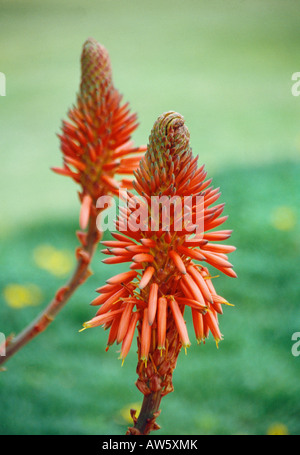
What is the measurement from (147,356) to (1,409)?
846mm

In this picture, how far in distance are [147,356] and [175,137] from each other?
0.20 m

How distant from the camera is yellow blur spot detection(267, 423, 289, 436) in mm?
1227

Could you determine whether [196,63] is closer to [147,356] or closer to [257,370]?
[257,370]

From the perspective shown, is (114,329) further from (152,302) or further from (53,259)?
(53,259)

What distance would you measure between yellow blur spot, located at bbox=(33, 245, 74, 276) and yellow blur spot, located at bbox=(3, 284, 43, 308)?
11 centimetres

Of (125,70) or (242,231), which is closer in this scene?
(242,231)

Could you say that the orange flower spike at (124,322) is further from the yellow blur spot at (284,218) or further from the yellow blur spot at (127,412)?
the yellow blur spot at (284,218)

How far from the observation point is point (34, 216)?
6.46 ft

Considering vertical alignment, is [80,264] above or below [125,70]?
below

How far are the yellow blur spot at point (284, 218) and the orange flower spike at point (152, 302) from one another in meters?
1.38
